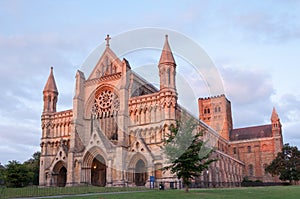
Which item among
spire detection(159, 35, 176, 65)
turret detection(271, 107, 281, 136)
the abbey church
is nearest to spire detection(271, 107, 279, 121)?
turret detection(271, 107, 281, 136)

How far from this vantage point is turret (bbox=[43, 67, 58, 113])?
59094mm

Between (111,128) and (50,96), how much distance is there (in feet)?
47.7

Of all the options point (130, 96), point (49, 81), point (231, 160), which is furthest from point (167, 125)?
point (231, 160)

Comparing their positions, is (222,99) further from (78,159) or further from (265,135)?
(78,159)

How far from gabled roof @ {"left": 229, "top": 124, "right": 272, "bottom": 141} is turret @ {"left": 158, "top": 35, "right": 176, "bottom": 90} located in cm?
5562

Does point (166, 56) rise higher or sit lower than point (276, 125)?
higher

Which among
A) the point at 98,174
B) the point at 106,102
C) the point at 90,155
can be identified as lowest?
the point at 98,174

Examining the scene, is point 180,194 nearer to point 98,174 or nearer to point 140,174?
point 140,174

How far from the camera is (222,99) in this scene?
10669cm

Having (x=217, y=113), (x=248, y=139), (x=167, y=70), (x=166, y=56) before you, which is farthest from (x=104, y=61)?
(x=217, y=113)

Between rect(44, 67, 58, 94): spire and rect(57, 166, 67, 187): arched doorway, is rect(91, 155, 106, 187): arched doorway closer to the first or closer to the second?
rect(57, 166, 67, 187): arched doorway

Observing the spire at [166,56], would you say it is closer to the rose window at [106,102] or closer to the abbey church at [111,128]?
the abbey church at [111,128]

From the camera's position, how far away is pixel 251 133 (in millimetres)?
100000

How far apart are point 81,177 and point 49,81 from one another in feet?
66.7
